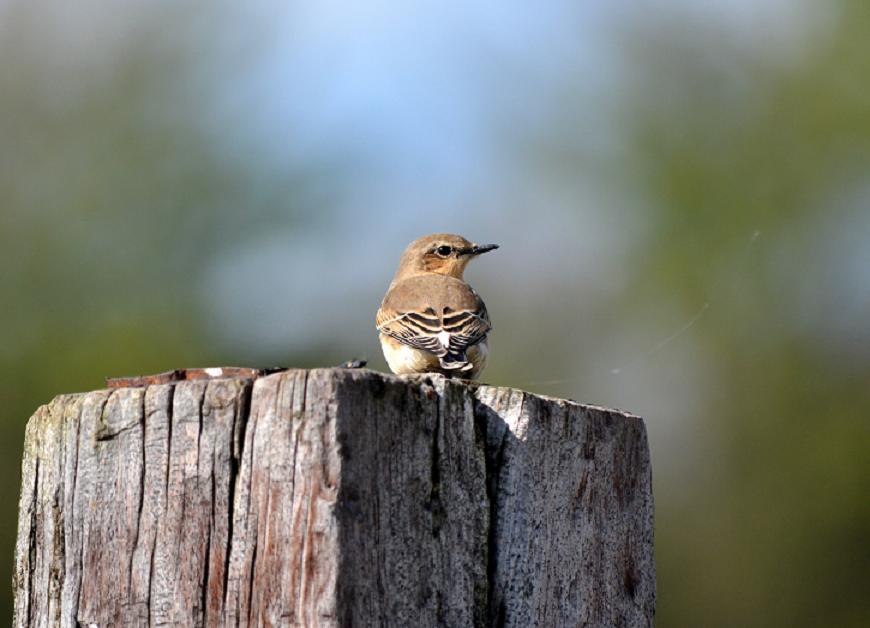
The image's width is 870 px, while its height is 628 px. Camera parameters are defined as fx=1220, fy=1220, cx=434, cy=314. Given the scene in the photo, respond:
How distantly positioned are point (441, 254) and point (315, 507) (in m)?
6.25

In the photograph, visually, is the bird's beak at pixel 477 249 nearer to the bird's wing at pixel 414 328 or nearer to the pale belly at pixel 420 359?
the bird's wing at pixel 414 328

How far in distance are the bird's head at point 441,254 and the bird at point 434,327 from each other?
15.7 inches

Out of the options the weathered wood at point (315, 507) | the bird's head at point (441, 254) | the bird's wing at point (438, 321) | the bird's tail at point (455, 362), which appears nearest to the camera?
the weathered wood at point (315, 507)

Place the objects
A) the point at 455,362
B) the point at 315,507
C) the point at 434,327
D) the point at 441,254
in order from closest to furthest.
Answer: the point at 315,507, the point at 455,362, the point at 434,327, the point at 441,254

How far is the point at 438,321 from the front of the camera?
288 inches

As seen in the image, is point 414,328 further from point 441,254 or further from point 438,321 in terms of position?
point 441,254

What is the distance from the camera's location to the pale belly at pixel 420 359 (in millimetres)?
7094

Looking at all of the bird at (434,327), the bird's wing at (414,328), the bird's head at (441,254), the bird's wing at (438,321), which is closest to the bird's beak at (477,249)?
the bird's head at (441,254)

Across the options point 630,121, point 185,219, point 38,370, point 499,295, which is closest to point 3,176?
point 185,219

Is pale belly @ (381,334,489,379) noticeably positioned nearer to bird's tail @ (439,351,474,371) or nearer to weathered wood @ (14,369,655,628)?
bird's tail @ (439,351,474,371)

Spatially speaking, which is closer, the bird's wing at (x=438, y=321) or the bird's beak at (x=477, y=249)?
the bird's wing at (x=438, y=321)

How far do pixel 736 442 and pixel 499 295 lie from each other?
4.28 meters

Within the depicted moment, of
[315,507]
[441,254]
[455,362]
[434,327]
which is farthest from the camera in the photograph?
[441,254]

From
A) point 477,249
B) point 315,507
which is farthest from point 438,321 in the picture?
point 315,507
